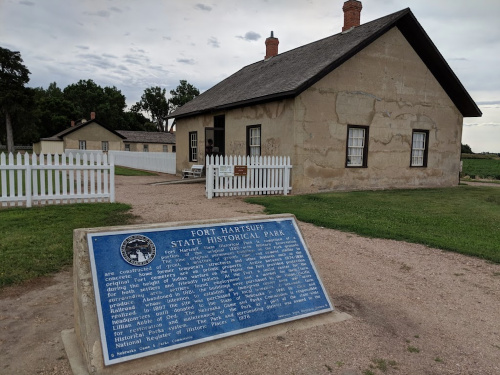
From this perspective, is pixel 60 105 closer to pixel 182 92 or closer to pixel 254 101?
pixel 182 92

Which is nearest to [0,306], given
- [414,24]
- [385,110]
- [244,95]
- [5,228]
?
[5,228]

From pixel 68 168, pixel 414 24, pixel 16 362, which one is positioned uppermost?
pixel 414 24

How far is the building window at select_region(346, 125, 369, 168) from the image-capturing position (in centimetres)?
1483

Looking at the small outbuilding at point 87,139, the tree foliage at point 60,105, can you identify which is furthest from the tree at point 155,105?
the small outbuilding at point 87,139

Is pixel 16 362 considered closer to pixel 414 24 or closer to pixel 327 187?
pixel 327 187

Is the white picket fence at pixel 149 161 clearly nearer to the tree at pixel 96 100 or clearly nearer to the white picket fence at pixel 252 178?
the white picket fence at pixel 252 178

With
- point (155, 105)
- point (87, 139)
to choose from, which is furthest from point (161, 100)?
point (87, 139)

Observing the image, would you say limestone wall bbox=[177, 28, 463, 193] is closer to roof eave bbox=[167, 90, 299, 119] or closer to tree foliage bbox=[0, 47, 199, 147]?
roof eave bbox=[167, 90, 299, 119]

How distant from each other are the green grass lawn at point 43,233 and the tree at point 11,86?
4472 cm

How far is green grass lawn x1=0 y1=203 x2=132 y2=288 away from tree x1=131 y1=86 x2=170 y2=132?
80260 mm

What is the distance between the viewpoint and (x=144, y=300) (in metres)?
3.06

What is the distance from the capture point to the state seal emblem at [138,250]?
320 centimetres

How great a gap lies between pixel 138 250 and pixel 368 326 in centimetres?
235

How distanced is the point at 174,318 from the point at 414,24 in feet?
51.6
